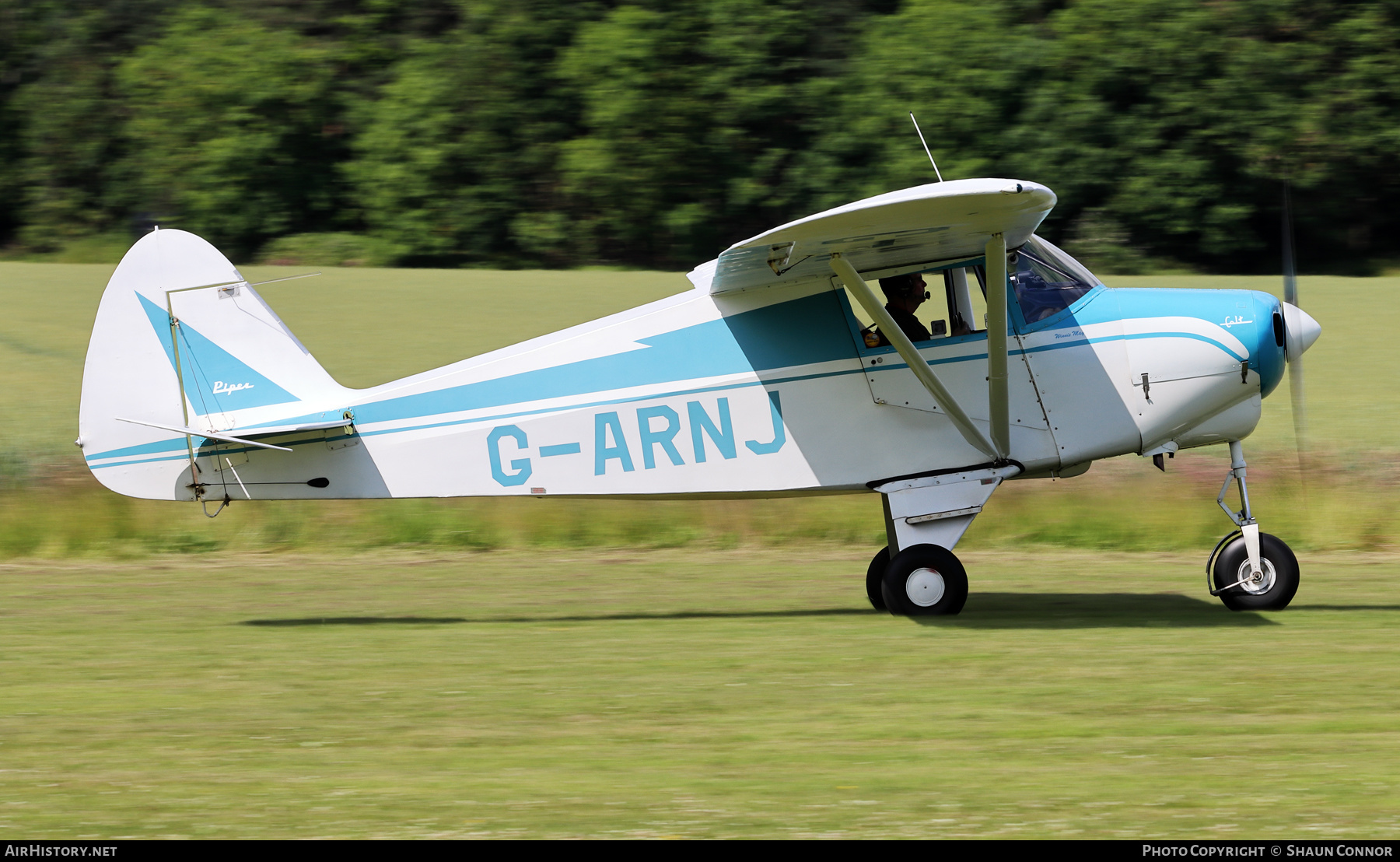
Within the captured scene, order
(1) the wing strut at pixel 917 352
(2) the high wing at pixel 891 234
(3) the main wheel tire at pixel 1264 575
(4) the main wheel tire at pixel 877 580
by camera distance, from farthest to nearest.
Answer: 1. (4) the main wheel tire at pixel 877 580
2. (3) the main wheel tire at pixel 1264 575
3. (1) the wing strut at pixel 917 352
4. (2) the high wing at pixel 891 234

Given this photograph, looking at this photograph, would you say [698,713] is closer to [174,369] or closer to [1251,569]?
[1251,569]

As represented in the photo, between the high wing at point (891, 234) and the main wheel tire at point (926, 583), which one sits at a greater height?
the high wing at point (891, 234)

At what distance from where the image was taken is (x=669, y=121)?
128 feet

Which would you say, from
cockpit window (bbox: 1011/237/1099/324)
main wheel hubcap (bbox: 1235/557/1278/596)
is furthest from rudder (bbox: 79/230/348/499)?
main wheel hubcap (bbox: 1235/557/1278/596)

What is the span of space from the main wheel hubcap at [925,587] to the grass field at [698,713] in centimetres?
20

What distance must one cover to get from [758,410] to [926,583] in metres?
1.50

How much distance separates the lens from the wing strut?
838cm

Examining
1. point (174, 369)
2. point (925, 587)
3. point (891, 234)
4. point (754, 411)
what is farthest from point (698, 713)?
point (174, 369)

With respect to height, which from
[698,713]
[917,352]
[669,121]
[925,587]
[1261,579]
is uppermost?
[917,352]

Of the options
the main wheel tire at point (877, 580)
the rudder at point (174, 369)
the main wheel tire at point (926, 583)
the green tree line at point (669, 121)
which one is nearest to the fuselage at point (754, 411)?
the rudder at point (174, 369)

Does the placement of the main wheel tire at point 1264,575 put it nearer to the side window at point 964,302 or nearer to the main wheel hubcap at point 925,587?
the main wheel hubcap at point 925,587

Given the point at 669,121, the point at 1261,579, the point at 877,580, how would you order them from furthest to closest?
the point at 669,121
the point at 877,580
the point at 1261,579

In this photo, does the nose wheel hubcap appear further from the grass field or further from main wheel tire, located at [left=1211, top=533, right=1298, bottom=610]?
the grass field

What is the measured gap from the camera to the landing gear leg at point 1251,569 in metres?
8.76
